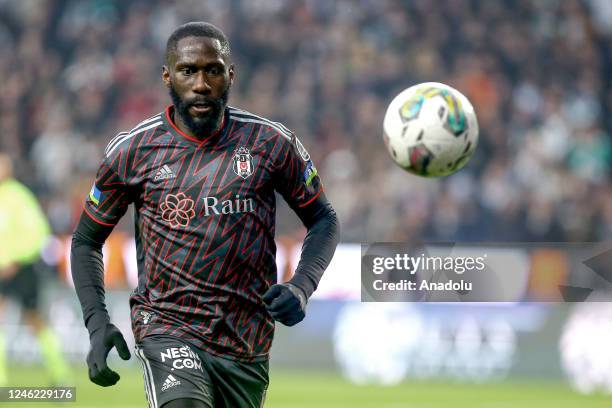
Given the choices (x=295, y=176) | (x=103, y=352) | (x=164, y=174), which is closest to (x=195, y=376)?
(x=103, y=352)

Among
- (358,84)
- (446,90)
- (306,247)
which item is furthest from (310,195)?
(358,84)

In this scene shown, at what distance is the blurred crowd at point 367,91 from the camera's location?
14.1 meters

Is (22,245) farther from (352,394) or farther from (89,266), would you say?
(89,266)

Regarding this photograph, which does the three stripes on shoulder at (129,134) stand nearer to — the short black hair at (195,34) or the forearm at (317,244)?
the short black hair at (195,34)

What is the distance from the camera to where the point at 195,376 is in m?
4.39

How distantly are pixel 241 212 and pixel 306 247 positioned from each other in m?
0.36

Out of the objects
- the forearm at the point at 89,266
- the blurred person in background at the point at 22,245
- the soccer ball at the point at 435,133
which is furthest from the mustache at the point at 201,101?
the blurred person in background at the point at 22,245

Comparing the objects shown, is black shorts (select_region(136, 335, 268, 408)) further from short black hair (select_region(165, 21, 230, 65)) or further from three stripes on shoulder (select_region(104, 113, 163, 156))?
short black hair (select_region(165, 21, 230, 65))

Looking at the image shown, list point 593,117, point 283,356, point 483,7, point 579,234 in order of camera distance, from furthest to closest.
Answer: point 483,7 → point 593,117 → point 579,234 → point 283,356

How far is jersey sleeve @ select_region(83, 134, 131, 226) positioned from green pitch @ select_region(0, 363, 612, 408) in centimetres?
532

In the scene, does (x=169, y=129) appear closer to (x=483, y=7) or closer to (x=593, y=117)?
(x=593, y=117)

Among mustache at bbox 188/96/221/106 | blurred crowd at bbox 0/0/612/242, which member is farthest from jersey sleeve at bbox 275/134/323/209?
blurred crowd at bbox 0/0/612/242

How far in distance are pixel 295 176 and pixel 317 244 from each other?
1.00 feet

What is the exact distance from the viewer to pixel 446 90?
5.54 meters
